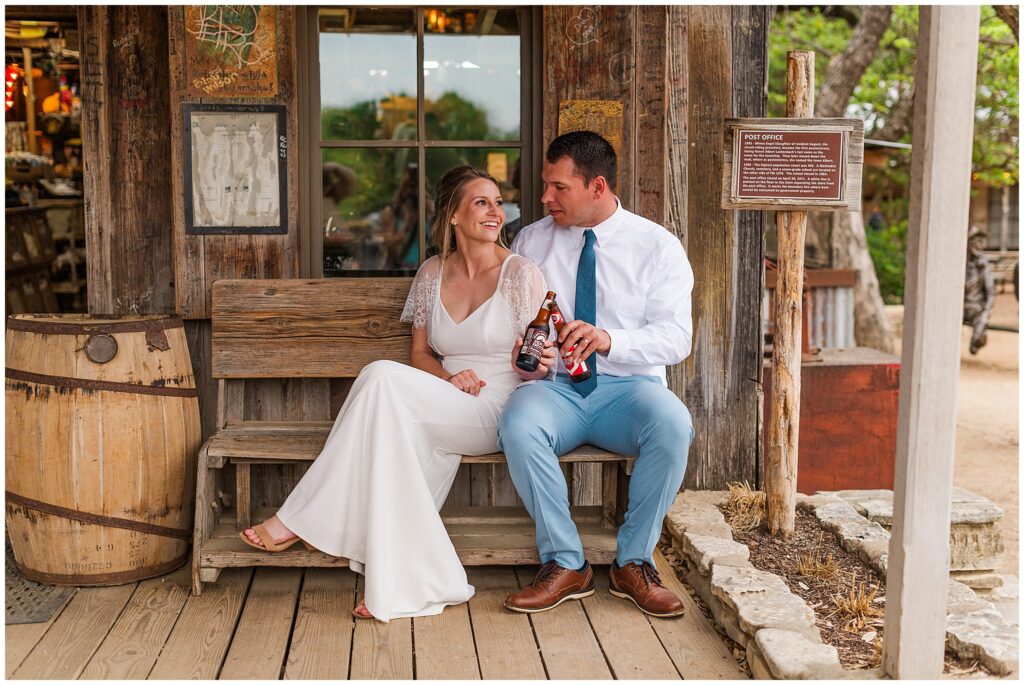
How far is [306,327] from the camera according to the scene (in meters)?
4.01

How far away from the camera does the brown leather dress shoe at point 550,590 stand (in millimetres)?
3412

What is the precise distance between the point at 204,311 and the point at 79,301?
147 inches

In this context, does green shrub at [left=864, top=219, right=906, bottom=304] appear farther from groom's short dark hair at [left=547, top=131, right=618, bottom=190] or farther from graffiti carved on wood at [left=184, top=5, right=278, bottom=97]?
graffiti carved on wood at [left=184, top=5, right=278, bottom=97]

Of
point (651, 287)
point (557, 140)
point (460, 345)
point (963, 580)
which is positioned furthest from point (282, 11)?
point (963, 580)

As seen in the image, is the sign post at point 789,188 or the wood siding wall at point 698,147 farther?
the wood siding wall at point 698,147

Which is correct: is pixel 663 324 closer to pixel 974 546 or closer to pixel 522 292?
pixel 522 292

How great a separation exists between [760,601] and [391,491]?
1.20m

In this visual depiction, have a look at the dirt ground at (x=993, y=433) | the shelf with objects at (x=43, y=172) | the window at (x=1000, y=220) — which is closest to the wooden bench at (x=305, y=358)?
the dirt ground at (x=993, y=433)

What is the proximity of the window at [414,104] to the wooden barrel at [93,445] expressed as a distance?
895 millimetres

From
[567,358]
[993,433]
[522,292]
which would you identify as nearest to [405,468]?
[567,358]

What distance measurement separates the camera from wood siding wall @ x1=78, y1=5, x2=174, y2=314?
13.3 ft

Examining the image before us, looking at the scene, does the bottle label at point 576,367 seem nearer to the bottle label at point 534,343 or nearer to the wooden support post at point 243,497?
the bottle label at point 534,343

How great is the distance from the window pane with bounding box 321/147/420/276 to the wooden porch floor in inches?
55.9

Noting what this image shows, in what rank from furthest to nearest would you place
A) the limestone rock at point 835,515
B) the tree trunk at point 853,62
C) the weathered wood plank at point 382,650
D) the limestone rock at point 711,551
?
the tree trunk at point 853,62, the limestone rock at point 835,515, the limestone rock at point 711,551, the weathered wood plank at point 382,650
